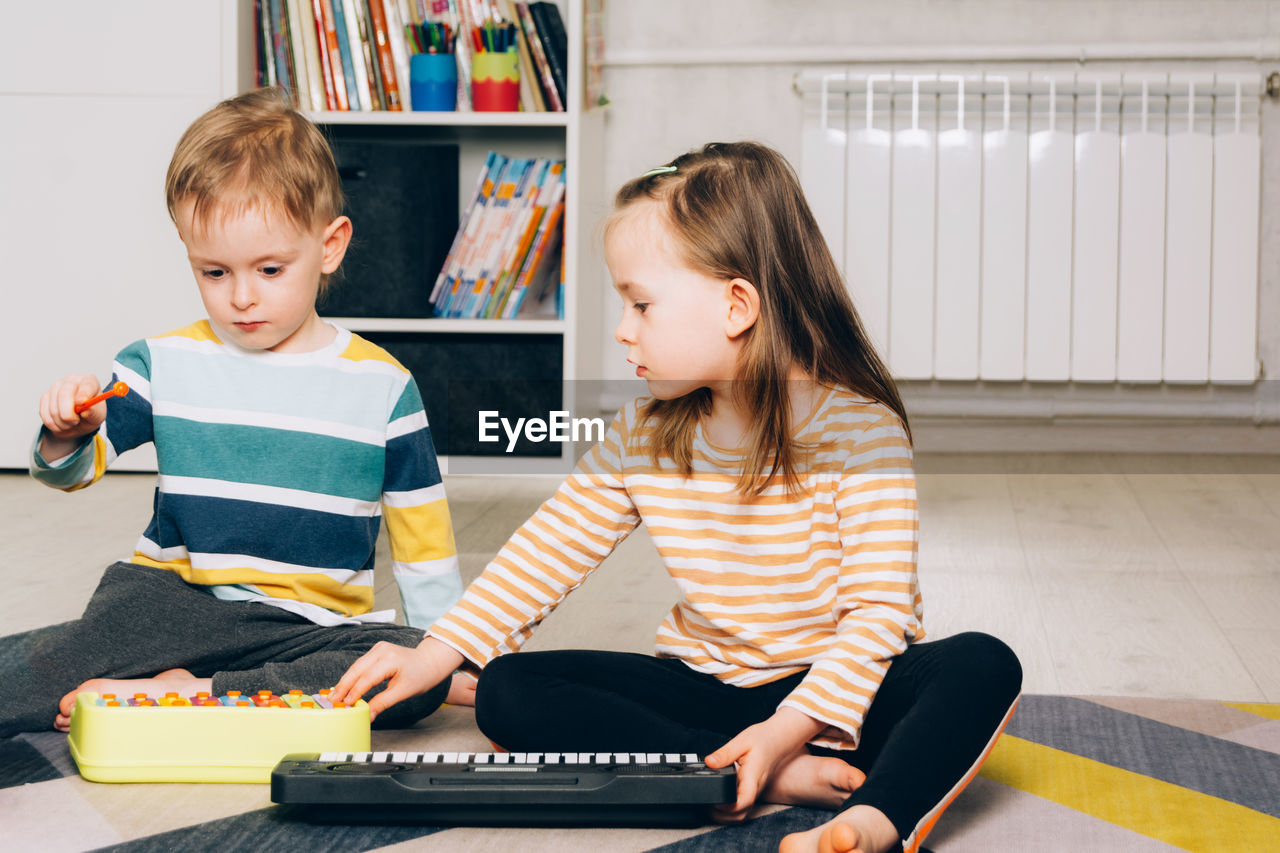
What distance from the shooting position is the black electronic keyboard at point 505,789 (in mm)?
668

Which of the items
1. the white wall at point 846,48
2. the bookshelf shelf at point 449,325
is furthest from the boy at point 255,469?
the white wall at point 846,48

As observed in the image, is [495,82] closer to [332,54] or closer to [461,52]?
[461,52]

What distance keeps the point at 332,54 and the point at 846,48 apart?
2.93 ft

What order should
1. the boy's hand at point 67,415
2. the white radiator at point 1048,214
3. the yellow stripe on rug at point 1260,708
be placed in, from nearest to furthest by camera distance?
the boy's hand at point 67,415 → the yellow stripe on rug at point 1260,708 → the white radiator at point 1048,214

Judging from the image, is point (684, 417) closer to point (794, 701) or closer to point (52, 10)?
point (794, 701)

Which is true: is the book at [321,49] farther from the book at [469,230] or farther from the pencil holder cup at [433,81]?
the book at [469,230]

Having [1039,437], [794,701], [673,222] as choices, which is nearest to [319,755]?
[794,701]

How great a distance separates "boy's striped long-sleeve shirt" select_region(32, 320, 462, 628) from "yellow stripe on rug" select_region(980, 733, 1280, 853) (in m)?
0.43

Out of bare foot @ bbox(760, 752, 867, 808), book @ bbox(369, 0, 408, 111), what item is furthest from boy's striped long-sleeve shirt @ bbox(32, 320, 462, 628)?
book @ bbox(369, 0, 408, 111)

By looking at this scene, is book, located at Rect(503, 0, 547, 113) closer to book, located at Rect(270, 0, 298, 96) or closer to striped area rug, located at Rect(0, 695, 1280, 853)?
book, located at Rect(270, 0, 298, 96)

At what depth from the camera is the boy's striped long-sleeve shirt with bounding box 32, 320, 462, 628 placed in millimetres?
935

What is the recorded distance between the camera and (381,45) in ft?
6.63

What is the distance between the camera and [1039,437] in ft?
7.71

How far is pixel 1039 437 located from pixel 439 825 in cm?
188
